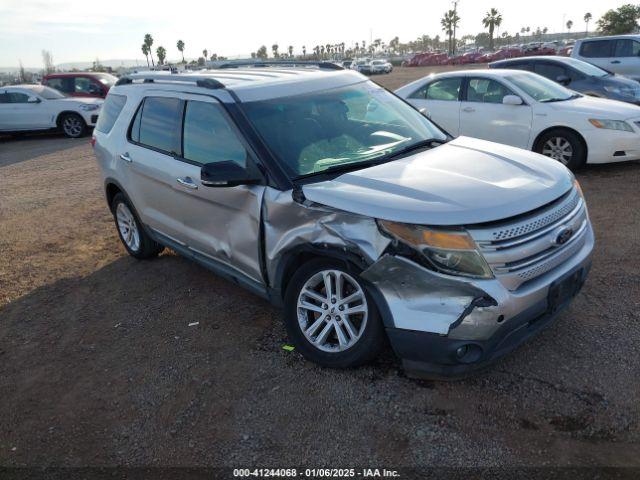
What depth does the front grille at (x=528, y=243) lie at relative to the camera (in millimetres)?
2771

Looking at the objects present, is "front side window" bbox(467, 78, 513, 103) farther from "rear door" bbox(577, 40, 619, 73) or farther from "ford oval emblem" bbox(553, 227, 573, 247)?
"rear door" bbox(577, 40, 619, 73)

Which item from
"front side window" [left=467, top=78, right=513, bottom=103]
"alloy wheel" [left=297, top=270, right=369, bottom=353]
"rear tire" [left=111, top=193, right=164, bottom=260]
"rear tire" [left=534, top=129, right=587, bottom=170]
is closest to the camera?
"alloy wheel" [left=297, top=270, right=369, bottom=353]

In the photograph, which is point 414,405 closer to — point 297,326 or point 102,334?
point 297,326

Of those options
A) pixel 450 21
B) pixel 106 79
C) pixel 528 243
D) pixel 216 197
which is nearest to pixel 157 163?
pixel 216 197

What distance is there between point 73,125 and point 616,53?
15071 mm

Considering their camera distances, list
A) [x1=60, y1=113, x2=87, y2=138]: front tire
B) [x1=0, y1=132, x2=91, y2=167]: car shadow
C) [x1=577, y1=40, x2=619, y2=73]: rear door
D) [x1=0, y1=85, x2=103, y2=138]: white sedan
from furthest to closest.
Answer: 1. [x1=60, y1=113, x2=87, y2=138]: front tire
2. [x1=0, y1=85, x2=103, y2=138]: white sedan
3. [x1=577, y1=40, x2=619, y2=73]: rear door
4. [x1=0, y1=132, x2=91, y2=167]: car shadow

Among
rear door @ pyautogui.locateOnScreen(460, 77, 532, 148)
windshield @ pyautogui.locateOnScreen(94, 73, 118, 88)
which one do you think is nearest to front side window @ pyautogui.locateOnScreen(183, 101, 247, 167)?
rear door @ pyautogui.locateOnScreen(460, 77, 532, 148)

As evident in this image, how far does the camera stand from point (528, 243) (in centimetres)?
288

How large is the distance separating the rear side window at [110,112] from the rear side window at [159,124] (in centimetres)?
46

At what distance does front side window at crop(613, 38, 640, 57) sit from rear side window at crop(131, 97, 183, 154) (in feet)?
45.0

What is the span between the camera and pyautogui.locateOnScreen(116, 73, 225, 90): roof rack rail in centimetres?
394

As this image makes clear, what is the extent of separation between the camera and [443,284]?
277 cm

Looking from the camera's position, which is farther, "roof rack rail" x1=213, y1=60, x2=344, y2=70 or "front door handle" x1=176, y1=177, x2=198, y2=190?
"roof rack rail" x1=213, y1=60, x2=344, y2=70

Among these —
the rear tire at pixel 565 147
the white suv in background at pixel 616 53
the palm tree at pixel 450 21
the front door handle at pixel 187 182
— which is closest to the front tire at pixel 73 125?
the rear tire at pixel 565 147
